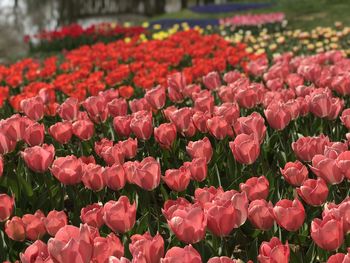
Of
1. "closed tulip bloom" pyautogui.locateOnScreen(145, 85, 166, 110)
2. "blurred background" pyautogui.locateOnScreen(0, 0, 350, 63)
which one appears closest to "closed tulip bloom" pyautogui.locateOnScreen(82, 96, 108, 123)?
"closed tulip bloom" pyautogui.locateOnScreen(145, 85, 166, 110)

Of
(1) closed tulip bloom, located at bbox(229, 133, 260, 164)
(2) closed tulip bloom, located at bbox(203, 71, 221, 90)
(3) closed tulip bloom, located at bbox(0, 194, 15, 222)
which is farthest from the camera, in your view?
(2) closed tulip bloom, located at bbox(203, 71, 221, 90)

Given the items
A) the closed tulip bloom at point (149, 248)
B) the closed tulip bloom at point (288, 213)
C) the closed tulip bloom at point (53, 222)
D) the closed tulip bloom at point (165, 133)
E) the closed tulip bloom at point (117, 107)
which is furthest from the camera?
the closed tulip bloom at point (117, 107)

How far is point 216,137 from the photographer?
10.5ft

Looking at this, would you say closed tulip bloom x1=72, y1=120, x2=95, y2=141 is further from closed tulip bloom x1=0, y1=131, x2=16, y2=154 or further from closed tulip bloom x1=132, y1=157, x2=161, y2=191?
closed tulip bloom x1=132, y1=157, x2=161, y2=191

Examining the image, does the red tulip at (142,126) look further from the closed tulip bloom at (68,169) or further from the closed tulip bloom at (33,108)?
the closed tulip bloom at (33,108)

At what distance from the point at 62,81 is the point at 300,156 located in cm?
345

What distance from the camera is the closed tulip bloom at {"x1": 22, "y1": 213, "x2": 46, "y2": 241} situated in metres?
2.23

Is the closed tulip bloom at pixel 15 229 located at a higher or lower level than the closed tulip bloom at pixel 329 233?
lower

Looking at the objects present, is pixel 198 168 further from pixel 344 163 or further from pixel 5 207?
pixel 5 207

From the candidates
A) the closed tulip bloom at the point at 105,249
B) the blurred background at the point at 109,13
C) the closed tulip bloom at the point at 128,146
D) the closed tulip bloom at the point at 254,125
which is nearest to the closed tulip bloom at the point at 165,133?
the closed tulip bloom at the point at 128,146

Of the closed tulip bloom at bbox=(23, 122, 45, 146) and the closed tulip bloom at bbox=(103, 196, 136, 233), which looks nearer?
the closed tulip bloom at bbox=(103, 196, 136, 233)

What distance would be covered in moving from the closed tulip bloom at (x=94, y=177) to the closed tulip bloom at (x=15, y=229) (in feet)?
1.30

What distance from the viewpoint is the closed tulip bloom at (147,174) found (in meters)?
2.45

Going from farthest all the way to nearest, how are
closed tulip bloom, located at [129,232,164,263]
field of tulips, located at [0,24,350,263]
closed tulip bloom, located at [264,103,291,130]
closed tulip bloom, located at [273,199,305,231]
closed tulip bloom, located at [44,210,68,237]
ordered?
closed tulip bloom, located at [264,103,291,130] → closed tulip bloom, located at [44,210,68,237] → closed tulip bloom, located at [273,199,305,231] → field of tulips, located at [0,24,350,263] → closed tulip bloom, located at [129,232,164,263]
